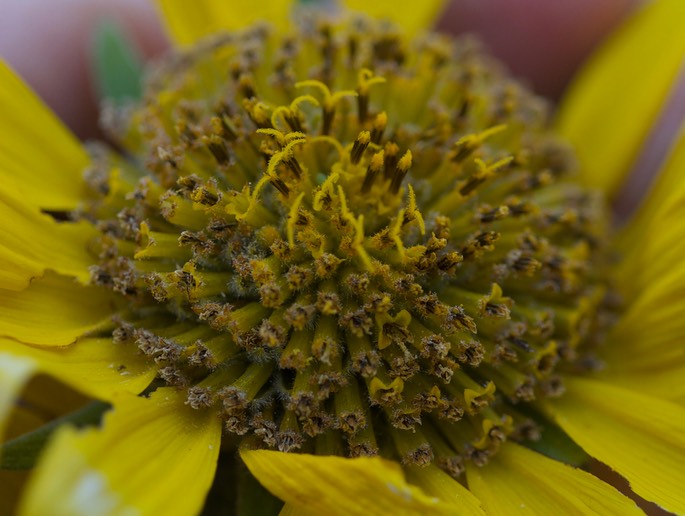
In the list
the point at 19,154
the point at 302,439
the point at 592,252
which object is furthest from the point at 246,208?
the point at 592,252

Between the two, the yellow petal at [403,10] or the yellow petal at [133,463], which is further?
the yellow petal at [403,10]

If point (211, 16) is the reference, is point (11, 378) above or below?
above

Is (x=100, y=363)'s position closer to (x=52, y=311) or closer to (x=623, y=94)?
(x=52, y=311)

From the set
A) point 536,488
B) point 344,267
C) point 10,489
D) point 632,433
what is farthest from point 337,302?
point 10,489

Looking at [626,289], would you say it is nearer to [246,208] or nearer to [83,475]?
[246,208]

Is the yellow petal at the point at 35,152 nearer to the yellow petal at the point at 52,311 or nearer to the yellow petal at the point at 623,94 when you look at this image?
the yellow petal at the point at 52,311

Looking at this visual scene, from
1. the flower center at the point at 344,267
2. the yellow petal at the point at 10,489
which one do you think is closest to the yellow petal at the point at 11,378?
the flower center at the point at 344,267
